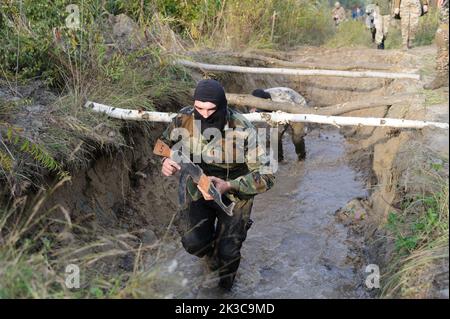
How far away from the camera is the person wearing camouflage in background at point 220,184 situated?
372 centimetres

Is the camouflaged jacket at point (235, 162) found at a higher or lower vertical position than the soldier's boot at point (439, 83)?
lower

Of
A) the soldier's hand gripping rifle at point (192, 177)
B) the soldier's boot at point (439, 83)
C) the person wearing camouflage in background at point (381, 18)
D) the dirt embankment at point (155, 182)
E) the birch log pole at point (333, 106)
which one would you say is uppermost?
the person wearing camouflage in background at point (381, 18)

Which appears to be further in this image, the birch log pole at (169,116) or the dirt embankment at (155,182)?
the birch log pole at (169,116)

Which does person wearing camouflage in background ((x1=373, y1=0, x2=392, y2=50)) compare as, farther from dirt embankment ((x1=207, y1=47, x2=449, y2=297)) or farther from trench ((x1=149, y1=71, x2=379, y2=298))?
trench ((x1=149, y1=71, x2=379, y2=298))

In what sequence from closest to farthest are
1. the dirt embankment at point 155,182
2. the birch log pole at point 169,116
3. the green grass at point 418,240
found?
the green grass at point 418,240 → the dirt embankment at point 155,182 → the birch log pole at point 169,116

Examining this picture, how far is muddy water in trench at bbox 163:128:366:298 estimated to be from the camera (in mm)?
4344

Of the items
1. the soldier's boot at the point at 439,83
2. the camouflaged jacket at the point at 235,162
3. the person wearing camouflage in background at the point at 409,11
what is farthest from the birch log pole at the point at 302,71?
the person wearing camouflage in background at the point at 409,11

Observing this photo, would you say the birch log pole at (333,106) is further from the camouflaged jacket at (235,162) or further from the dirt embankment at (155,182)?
the camouflaged jacket at (235,162)

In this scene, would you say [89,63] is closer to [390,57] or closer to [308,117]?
[308,117]

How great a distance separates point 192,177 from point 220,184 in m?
0.22

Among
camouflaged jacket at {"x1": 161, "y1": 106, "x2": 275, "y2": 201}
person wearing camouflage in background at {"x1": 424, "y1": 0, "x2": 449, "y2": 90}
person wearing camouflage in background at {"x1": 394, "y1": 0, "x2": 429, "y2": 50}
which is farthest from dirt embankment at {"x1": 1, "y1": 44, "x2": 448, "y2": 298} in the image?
person wearing camouflage in background at {"x1": 394, "y1": 0, "x2": 429, "y2": 50}

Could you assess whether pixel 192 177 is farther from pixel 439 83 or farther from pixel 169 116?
pixel 439 83

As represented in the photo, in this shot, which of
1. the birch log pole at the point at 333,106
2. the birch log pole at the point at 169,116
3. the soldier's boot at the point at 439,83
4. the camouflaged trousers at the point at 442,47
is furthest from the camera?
the soldier's boot at the point at 439,83

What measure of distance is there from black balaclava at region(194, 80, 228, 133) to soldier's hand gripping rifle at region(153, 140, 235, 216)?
0.27m
